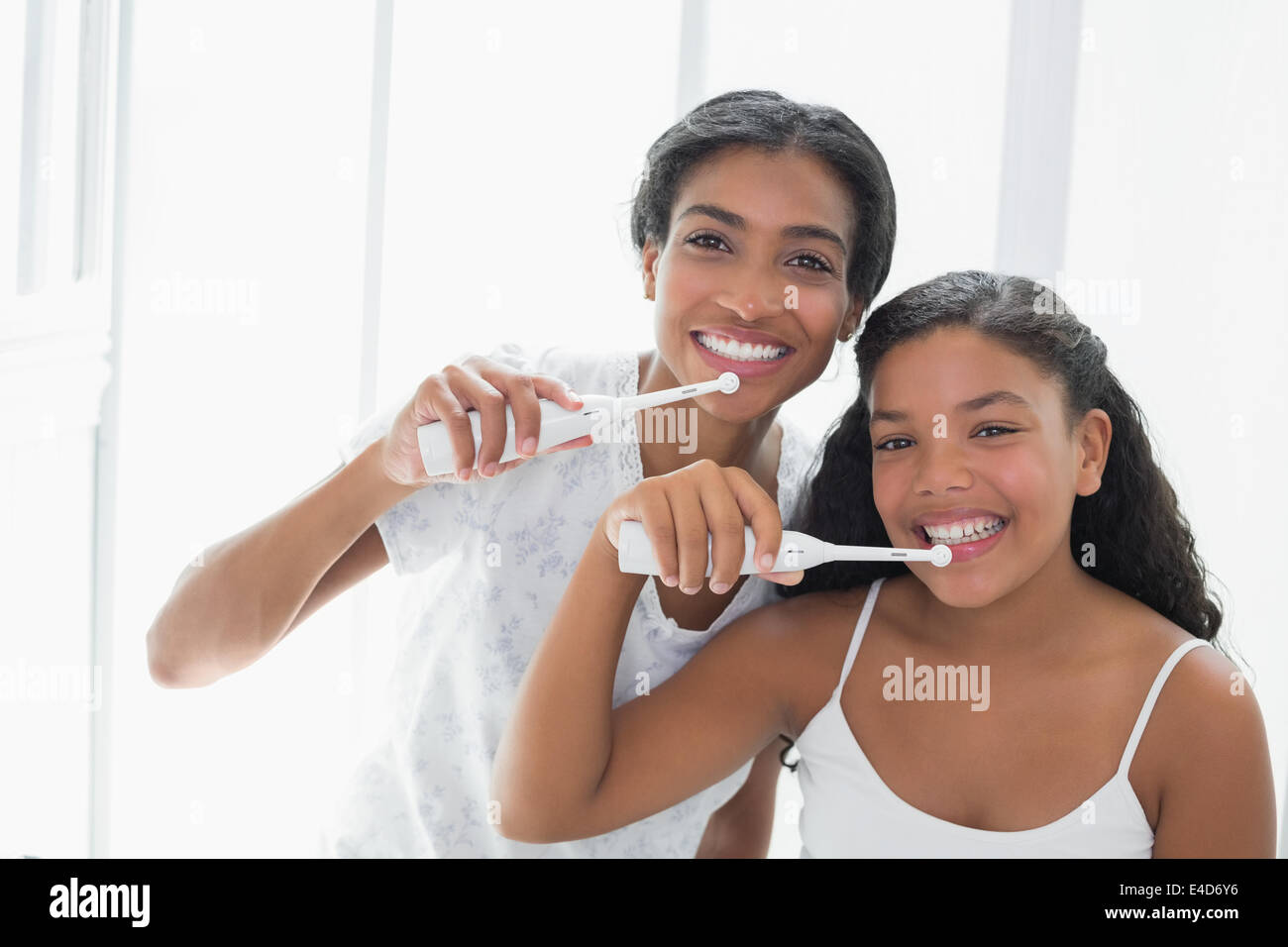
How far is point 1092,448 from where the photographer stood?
993 millimetres

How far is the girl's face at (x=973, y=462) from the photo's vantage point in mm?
916

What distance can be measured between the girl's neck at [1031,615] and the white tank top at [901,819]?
9cm

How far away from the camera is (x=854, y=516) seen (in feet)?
3.50

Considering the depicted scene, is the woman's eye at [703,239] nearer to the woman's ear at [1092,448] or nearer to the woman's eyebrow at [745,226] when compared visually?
the woman's eyebrow at [745,226]

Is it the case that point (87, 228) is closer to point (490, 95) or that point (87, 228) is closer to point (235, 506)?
point (235, 506)

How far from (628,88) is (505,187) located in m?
0.22

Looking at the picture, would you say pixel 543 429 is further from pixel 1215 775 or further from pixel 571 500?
pixel 1215 775

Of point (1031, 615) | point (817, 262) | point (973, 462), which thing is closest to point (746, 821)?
point (1031, 615)

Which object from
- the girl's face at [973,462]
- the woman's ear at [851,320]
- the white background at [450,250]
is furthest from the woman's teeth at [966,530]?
the white background at [450,250]

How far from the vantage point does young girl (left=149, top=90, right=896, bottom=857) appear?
3.05 ft

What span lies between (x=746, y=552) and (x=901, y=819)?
315mm

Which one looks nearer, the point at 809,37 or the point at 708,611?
the point at 708,611
